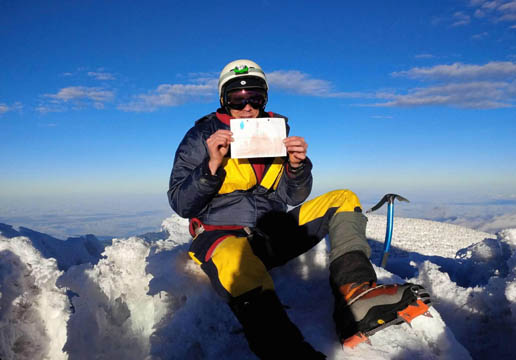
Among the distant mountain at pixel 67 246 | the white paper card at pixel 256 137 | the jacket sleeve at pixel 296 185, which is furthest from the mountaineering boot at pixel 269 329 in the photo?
the distant mountain at pixel 67 246

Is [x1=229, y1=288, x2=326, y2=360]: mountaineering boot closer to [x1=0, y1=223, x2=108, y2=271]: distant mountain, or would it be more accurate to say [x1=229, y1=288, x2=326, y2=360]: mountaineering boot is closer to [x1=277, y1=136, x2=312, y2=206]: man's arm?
[x1=277, y1=136, x2=312, y2=206]: man's arm

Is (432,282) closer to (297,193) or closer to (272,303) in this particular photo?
(297,193)

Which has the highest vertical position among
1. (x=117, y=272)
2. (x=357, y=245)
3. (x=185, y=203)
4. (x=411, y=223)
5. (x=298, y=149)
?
(x=298, y=149)

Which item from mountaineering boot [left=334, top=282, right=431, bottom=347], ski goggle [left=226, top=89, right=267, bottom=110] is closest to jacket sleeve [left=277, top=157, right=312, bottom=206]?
ski goggle [left=226, top=89, right=267, bottom=110]

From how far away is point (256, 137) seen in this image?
2592 mm

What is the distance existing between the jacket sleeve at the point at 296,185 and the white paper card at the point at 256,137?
0.43m

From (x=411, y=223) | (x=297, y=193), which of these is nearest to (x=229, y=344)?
(x=297, y=193)

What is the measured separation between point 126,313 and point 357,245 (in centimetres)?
210

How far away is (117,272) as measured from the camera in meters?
3.30

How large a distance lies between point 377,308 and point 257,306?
28.8 inches

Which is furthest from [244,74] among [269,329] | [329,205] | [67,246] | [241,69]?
[67,246]

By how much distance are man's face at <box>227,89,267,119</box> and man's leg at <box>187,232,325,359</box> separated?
133 centimetres

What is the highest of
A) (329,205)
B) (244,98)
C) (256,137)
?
(244,98)

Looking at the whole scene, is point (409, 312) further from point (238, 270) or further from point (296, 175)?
point (296, 175)
